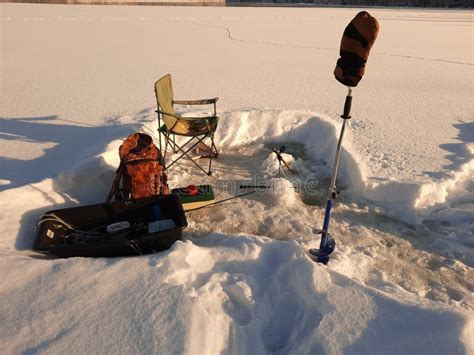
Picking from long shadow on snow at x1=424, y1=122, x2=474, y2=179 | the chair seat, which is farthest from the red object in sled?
long shadow on snow at x1=424, y1=122, x2=474, y2=179

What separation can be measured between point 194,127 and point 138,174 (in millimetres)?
986

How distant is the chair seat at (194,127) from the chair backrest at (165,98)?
61 mm

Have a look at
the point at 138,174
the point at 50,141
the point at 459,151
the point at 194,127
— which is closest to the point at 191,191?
the point at 138,174

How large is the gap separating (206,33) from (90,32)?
3.05 metres

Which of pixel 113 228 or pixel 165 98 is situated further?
pixel 165 98

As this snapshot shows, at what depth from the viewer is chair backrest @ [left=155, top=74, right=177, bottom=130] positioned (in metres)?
3.07

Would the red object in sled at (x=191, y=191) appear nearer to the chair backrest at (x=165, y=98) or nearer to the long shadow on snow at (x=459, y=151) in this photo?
the chair backrest at (x=165, y=98)

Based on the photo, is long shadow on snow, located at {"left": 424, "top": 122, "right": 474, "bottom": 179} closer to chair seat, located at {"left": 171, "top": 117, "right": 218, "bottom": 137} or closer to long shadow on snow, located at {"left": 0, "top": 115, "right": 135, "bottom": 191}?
chair seat, located at {"left": 171, "top": 117, "right": 218, "bottom": 137}

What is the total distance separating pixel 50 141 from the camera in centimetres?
341

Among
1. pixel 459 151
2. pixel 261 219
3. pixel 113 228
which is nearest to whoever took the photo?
pixel 113 228

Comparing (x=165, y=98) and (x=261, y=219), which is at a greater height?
(x=165, y=98)

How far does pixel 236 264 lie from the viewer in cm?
195

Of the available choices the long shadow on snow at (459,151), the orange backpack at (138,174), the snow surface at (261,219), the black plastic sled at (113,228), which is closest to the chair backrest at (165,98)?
the snow surface at (261,219)

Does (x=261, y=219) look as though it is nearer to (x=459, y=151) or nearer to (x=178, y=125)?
(x=178, y=125)
